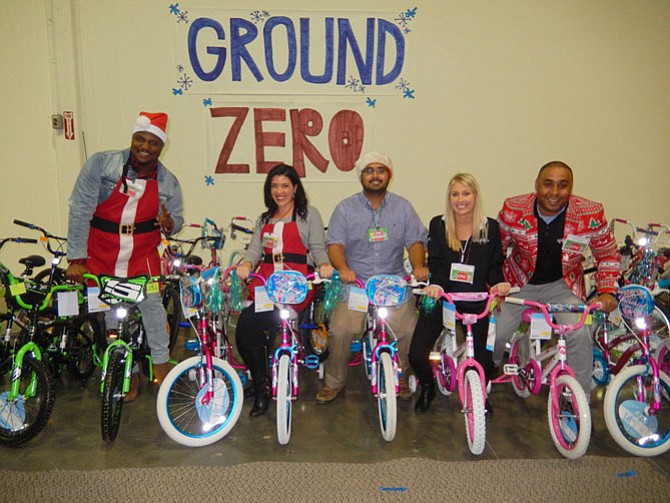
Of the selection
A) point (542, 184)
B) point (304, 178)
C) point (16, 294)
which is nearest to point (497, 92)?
point (304, 178)

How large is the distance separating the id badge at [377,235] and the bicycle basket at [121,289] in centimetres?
127

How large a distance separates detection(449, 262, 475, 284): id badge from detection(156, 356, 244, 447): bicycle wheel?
4.15 feet

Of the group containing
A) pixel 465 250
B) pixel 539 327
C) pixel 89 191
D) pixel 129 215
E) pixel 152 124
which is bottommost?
pixel 539 327

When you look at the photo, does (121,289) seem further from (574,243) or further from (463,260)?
A: (574,243)

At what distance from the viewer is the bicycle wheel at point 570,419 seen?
2.33 m

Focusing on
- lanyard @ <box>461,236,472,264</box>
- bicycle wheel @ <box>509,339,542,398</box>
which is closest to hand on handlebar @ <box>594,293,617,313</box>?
bicycle wheel @ <box>509,339,542,398</box>

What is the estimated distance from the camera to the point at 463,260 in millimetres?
2818

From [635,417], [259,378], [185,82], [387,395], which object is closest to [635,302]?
[635,417]

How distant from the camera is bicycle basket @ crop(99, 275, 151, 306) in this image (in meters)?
2.58

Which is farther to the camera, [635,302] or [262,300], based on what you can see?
[262,300]

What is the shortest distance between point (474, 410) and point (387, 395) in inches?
16.2

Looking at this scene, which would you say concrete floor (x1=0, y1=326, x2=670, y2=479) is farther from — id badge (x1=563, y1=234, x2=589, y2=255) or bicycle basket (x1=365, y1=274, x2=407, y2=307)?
id badge (x1=563, y1=234, x2=589, y2=255)

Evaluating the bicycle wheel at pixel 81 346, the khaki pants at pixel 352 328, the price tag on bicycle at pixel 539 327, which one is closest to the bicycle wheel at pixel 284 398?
the khaki pants at pixel 352 328

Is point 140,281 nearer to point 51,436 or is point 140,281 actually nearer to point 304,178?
point 51,436
